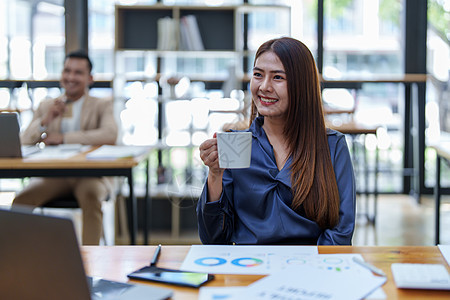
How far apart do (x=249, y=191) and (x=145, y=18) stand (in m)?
3.63

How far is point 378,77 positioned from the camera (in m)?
5.23

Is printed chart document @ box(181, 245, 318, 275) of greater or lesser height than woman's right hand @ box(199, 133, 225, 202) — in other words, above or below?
below

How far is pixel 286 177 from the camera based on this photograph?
1696 millimetres

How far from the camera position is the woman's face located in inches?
67.8

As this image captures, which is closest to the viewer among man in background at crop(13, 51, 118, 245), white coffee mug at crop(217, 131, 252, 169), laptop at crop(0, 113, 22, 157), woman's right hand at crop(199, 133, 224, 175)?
Result: white coffee mug at crop(217, 131, 252, 169)

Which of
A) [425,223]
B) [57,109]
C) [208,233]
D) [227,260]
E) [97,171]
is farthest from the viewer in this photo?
[425,223]

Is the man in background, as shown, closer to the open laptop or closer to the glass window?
the open laptop

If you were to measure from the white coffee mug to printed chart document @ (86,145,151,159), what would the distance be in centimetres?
141

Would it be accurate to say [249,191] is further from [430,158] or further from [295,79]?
[430,158]

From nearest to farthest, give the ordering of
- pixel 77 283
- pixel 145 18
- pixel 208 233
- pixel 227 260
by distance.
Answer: pixel 77 283
pixel 227 260
pixel 208 233
pixel 145 18

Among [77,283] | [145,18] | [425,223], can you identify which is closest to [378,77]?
[425,223]

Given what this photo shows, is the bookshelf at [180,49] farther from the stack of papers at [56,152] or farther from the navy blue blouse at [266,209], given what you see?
the navy blue blouse at [266,209]

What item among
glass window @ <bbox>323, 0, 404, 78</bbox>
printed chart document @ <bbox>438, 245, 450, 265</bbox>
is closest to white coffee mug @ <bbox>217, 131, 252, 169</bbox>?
printed chart document @ <bbox>438, 245, 450, 265</bbox>

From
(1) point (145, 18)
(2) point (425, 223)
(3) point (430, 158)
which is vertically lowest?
(2) point (425, 223)
